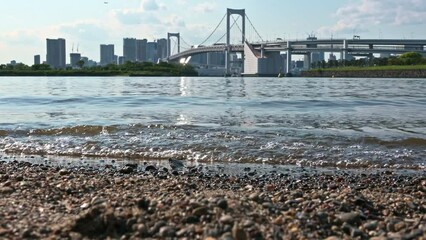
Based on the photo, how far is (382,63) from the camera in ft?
384

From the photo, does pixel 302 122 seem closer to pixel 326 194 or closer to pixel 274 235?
pixel 326 194

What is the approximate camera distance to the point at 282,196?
212 inches

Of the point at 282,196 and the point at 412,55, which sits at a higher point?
the point at 412,55

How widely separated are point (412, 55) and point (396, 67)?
522 inches

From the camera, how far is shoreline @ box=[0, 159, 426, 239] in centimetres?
399

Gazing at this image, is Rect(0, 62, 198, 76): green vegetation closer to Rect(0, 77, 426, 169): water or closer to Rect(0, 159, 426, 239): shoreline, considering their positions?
Rect(0, 77, 426, 169): water

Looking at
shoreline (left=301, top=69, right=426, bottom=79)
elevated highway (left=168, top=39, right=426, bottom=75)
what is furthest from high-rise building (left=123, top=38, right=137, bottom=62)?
shoreline (left=301, top=69, right=426, bottom=79)

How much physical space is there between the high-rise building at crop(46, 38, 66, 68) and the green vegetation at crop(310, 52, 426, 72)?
73134 millimetres

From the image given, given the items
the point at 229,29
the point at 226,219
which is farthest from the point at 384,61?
the point at 226,219

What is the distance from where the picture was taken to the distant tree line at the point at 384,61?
112 m

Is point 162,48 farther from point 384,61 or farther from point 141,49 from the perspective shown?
point 384,61

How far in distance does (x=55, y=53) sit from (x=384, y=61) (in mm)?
89462

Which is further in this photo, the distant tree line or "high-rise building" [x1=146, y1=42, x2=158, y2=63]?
"high-rise building" [x1=146, y1=42, x2=158, y2=63]

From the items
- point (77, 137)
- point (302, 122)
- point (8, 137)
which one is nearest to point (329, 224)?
point (77, 137)
